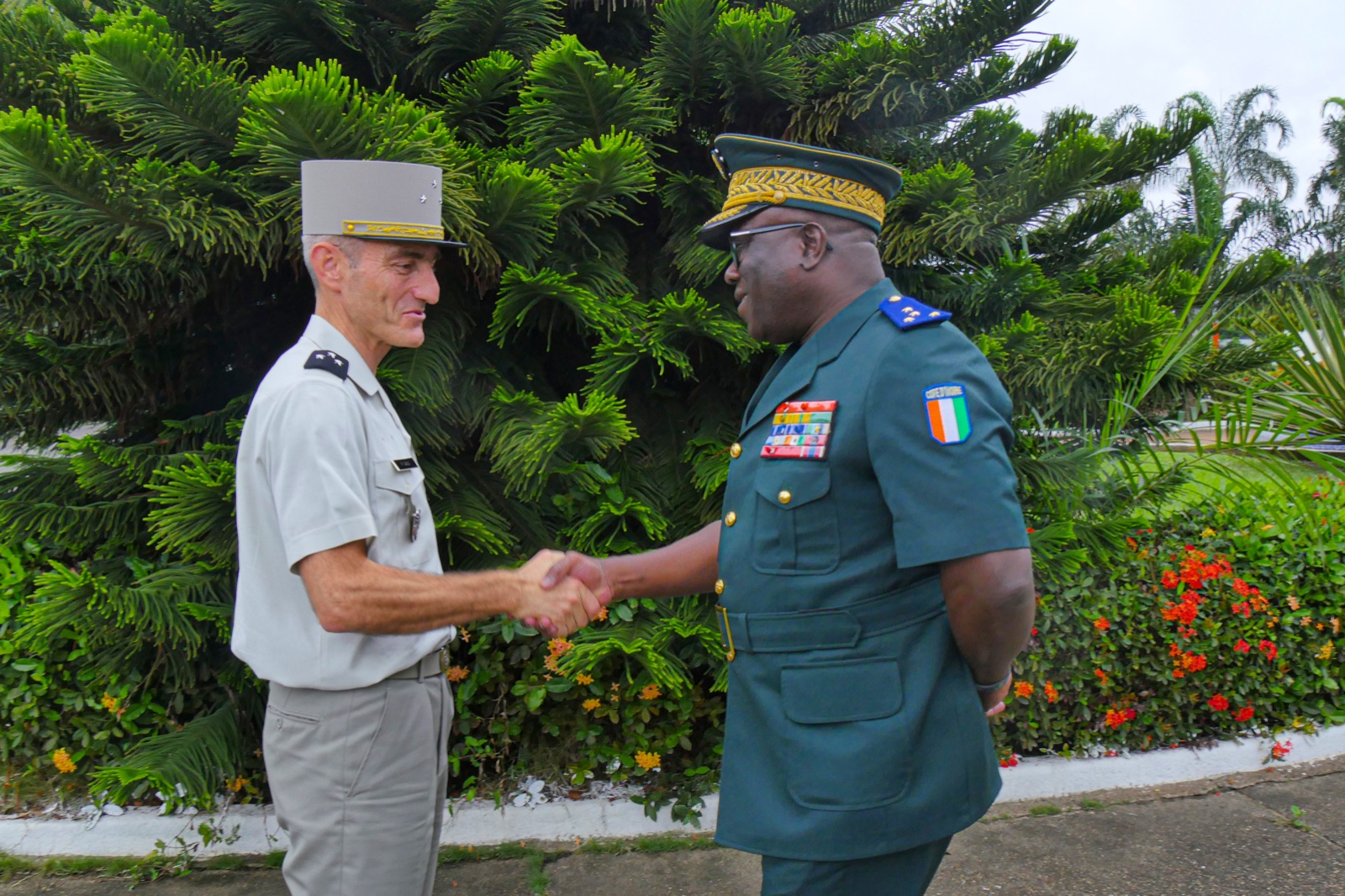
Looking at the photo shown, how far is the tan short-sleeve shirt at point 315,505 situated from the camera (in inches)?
67.6

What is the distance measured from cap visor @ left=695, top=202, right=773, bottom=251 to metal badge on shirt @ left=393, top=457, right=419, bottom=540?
0.82 m

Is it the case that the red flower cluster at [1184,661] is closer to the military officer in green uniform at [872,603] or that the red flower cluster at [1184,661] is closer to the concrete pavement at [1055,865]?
the concrete pavement at [1055,865]

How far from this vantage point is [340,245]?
203 centimetres

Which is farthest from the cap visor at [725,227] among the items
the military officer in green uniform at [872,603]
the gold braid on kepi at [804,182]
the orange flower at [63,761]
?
the orange flower at [63,761]

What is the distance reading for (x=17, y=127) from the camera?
95.3 inches

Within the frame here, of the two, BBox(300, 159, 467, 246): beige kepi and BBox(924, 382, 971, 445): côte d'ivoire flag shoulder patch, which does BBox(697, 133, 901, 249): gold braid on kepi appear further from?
BBox(300, 159, 467, 246): beige kepi

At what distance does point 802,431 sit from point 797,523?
0.57 feet

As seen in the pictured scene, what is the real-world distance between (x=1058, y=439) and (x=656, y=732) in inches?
85.6

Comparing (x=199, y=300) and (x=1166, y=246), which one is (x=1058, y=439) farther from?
(x=199, y=300)

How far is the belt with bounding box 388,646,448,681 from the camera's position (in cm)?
193

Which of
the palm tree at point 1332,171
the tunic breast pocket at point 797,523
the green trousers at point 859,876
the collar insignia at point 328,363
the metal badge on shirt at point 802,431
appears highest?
the palm tree at point 1332,171

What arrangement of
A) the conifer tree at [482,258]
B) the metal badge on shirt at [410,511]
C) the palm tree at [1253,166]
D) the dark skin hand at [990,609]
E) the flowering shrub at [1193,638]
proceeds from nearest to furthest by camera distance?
1. the dark skin hand at [990,609]
2. the metal badge on shirt at [410,511]
3. the conifer tree at [482,258]
4. the flowering shrub at [1193,638]
5. the palm tree at [1253,166]

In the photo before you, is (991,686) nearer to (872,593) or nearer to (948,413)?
(872,593)

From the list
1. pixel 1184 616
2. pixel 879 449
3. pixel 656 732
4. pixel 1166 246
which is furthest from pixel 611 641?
pixel 1166 246
